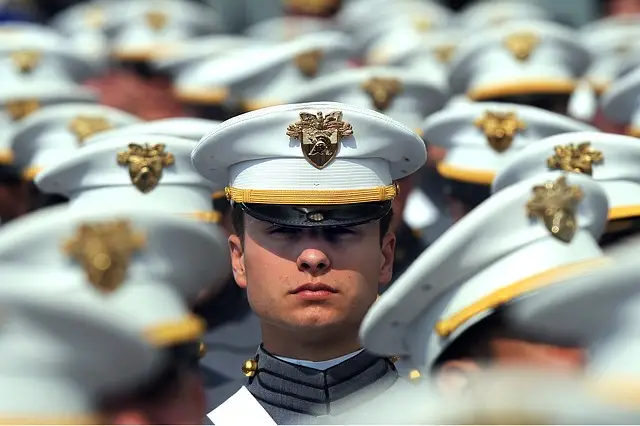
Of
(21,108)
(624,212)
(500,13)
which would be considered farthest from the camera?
(500,13)

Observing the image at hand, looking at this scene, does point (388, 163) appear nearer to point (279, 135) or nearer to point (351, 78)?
point (279, 135)

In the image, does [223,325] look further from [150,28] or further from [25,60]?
[150,28]

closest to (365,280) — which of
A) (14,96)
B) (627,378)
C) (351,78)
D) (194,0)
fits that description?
(627,378)

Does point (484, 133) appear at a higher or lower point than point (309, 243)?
higher

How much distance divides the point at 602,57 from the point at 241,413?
16.9 feet

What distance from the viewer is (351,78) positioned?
15.5ft

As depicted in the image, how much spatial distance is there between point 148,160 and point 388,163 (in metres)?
1.01

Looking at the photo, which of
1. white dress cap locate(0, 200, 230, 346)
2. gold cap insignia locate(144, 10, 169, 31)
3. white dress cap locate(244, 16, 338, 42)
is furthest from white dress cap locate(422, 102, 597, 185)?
white dress cap locate(244, 16, 338, 42)

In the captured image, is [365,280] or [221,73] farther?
[221,73]

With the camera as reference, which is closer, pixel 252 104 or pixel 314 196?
pixel 314 196

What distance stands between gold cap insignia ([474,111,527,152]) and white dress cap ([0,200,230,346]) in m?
2.05

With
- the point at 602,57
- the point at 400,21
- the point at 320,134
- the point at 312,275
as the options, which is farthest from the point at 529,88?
the point at 400,21

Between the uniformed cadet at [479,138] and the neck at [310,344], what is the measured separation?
1.51 meters

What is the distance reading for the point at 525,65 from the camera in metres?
5.09
